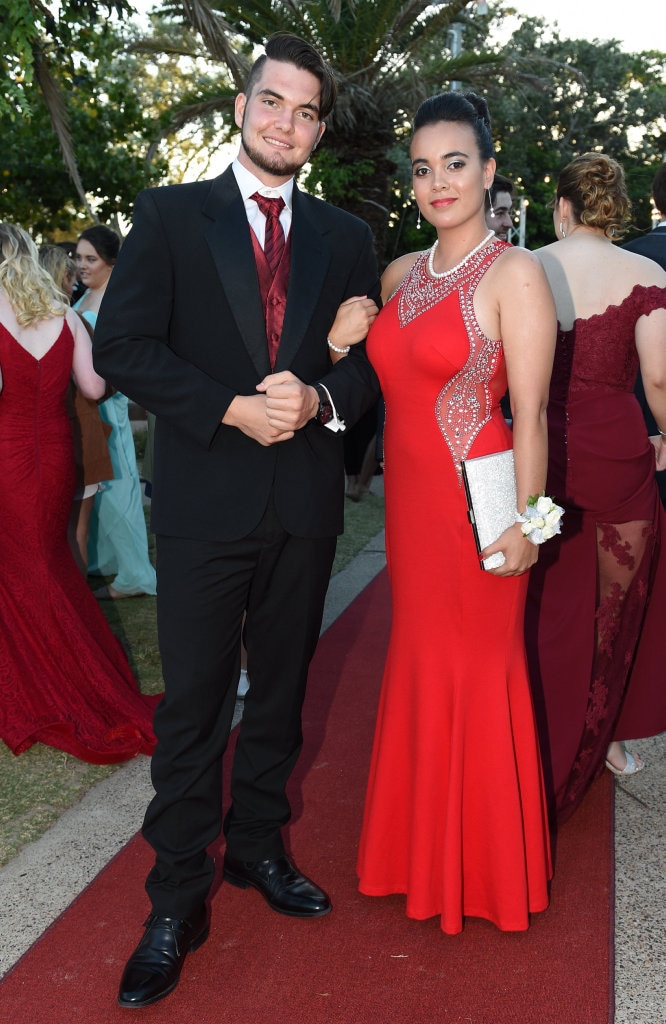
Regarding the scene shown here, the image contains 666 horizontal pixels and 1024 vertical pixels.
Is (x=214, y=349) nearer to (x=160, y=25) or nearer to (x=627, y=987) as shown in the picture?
(x=627, y=987)

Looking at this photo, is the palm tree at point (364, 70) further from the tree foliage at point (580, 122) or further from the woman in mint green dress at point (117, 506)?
the tree foliage at point (580, 122)

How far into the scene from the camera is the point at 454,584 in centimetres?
321

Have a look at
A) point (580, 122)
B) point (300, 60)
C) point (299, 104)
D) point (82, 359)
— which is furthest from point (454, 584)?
point (580, 122)

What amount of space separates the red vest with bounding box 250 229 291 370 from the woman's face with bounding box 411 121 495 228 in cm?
52

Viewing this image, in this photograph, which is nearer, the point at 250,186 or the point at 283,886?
the point at 250,186

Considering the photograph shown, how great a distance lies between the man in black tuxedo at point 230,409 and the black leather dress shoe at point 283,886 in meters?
0.27

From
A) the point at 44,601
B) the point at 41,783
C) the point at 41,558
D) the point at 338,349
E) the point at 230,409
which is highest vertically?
the point at 338,349

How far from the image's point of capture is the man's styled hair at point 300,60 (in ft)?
9.48

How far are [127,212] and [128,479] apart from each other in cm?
1132

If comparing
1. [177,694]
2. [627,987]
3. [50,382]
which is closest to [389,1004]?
[627,987]

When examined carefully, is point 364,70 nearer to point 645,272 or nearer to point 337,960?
point 645,272

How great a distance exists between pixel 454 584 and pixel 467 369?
0.66 metres

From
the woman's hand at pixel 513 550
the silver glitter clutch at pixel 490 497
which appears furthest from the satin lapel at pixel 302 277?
the woman's hand at pixel 513 550

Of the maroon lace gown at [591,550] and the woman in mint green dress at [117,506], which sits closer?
the maroon lace gown at [591,550]
